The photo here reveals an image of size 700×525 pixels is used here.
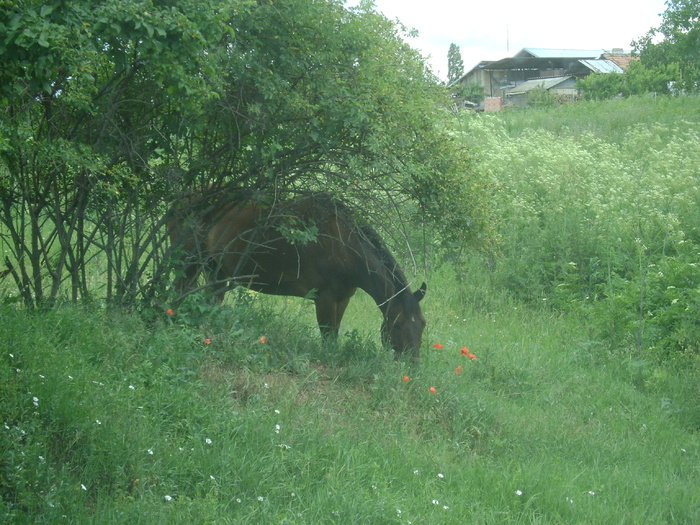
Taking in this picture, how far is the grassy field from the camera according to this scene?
12.9ft

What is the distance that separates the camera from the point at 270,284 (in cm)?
775

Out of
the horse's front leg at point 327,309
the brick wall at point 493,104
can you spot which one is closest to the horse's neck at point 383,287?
the horse's front leg at point 327,309

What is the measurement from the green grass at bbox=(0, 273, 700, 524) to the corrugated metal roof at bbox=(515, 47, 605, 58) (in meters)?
57.5

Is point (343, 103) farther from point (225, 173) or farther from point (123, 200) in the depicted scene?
point (123, 200)

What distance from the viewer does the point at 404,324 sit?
6773 millimetres

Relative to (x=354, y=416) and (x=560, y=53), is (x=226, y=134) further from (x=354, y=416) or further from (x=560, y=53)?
(x=560, y=53)

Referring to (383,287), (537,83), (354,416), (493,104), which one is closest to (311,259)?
(383,287)

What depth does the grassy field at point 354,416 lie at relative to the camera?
3.93 meters

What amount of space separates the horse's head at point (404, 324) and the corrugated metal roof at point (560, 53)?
188ft

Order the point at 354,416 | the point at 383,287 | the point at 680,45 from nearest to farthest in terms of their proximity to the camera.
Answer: the point at 354,416, the point at 383,287, the point at 680,45

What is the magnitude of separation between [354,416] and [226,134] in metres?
2.44

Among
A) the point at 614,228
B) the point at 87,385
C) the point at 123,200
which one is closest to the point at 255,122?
the point at 123,200

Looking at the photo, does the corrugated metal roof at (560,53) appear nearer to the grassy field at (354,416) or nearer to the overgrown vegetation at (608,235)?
the overgrown vegetation at (608,235)

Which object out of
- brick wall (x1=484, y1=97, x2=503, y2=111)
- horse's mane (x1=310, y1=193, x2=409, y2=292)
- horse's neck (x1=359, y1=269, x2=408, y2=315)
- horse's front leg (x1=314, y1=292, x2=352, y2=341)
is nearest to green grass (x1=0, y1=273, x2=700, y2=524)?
horse's front leg (x1=314, y1=292, x2=352, y2=341)
